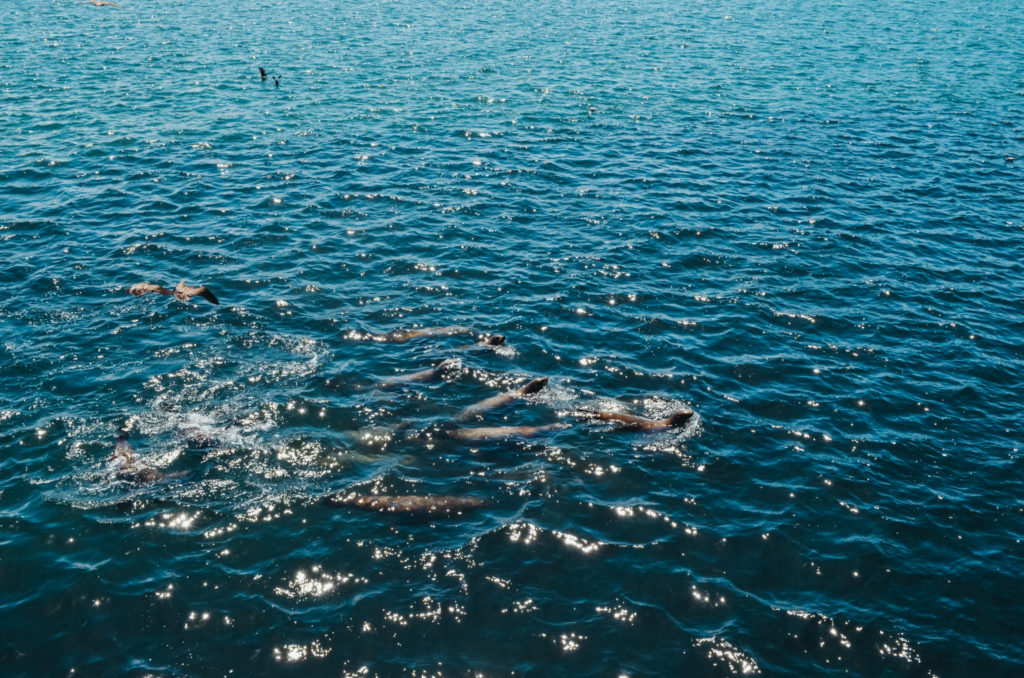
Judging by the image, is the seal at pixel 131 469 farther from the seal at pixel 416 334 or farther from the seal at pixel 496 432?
the seal at pixel 416 334

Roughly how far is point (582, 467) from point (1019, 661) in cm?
1064

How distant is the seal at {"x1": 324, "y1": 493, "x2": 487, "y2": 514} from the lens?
19250 millimetres

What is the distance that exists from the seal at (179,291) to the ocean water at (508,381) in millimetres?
427

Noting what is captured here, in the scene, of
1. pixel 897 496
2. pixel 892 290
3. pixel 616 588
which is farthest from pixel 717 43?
pixel 616 588

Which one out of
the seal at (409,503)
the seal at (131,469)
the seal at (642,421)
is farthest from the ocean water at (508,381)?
the seal at (642,421)

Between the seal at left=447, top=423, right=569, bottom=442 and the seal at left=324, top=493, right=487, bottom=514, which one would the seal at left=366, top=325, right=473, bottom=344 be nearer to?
the seal at left=447, top=423, right=569, bottom=442

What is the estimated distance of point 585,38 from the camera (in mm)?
68438

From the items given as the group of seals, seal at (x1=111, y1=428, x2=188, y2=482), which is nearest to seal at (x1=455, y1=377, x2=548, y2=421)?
the group of seals

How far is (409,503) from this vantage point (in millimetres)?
19391

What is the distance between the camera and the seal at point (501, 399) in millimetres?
22781

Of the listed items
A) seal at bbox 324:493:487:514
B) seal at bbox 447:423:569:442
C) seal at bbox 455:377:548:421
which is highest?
seal at bbox 455:377:548:421

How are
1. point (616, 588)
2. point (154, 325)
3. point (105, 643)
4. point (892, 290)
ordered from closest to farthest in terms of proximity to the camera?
point (105, 643)
point (616, 588)
point (154, 325)
point (892, 290)

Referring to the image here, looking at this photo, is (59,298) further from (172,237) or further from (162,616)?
(162,616)

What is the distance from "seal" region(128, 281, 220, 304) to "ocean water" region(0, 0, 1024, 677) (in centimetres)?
43
